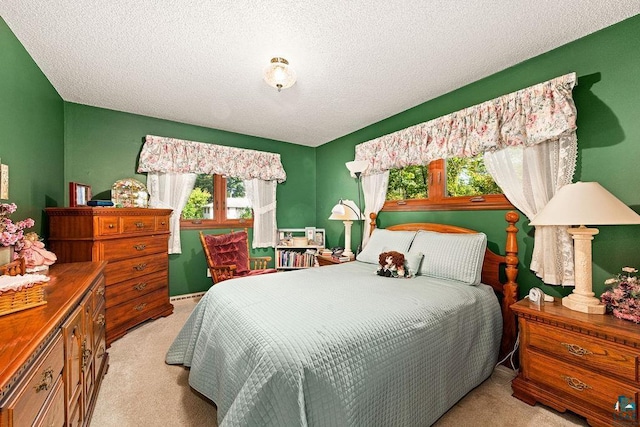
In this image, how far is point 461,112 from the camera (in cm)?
266

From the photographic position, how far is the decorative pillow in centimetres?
226

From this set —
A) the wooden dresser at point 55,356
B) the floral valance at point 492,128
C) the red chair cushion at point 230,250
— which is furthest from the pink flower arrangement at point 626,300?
the red chair cushion at point 230,250

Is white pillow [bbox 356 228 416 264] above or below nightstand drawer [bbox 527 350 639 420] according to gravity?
above

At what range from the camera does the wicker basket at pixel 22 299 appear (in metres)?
1.06

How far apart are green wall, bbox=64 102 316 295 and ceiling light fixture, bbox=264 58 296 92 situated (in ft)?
7.02

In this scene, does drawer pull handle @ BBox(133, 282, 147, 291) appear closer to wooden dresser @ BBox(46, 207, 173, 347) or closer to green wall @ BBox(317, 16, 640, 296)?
wooden dresser @ BBox(46, 207, 173, 347)

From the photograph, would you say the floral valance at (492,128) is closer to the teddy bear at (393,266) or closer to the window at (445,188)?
the window at (445,188)

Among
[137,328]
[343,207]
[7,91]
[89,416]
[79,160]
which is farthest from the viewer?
[343,207]

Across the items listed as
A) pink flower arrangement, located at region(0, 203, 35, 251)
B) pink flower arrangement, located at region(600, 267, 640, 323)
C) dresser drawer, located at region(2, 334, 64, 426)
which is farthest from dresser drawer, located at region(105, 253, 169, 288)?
pink flower arrangement, located at region(600, 267, 640, 323)

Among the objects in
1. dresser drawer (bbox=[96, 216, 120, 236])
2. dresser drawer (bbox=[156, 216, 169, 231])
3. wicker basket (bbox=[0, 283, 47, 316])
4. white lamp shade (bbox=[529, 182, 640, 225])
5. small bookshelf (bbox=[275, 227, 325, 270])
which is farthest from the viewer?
small bookshelf (bbox=[275, 227, 325, 270])

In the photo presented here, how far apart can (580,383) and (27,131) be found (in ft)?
13.9

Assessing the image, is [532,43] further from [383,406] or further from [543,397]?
[383,406]

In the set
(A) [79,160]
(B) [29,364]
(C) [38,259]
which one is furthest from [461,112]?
(A) [79,160]

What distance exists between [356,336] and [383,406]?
1.20 ft
